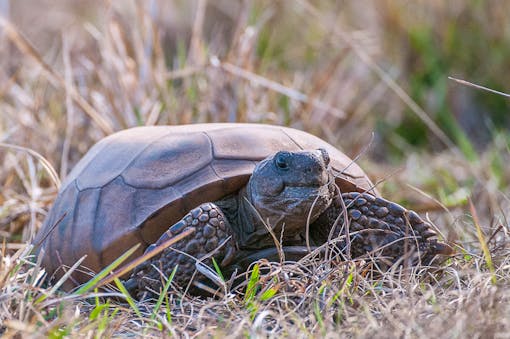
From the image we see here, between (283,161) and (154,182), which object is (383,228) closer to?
(283,161)

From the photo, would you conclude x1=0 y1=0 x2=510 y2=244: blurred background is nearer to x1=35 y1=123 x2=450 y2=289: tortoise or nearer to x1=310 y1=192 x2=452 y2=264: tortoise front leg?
x1=310 y1=192 x2=452 y2=264: tortoise front leg

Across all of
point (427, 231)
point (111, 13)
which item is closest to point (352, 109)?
point (111, 13)

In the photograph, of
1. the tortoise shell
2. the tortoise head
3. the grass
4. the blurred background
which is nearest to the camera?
the grass

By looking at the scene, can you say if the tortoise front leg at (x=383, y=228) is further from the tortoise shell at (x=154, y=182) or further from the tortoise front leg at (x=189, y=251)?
the tortoise front leg at (x=189, y=251)

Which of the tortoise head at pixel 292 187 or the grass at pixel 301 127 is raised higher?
the tortoise head at pixel 292 187

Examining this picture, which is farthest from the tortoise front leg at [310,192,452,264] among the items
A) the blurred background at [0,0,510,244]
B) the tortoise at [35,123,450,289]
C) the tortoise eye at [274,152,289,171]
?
the tortoise eye at [274,152,289,171]

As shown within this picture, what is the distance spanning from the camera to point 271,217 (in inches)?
89.4

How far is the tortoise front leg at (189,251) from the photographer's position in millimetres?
2186

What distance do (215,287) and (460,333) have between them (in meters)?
0.90

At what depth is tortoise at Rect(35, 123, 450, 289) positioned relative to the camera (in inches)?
86.4

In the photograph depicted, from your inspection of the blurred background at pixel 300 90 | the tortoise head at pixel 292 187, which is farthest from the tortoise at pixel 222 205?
the blurred background at pixel 300 90

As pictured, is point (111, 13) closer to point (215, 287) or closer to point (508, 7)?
point (215, 287)

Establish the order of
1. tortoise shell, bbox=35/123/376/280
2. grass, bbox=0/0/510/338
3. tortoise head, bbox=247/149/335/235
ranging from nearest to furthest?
grass, bbox=0/0/510/338 < tortoise head, bbox=247/149/335/235 < tortoise shell, bbox=35/123/376/280

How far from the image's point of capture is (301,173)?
2.14 metres
